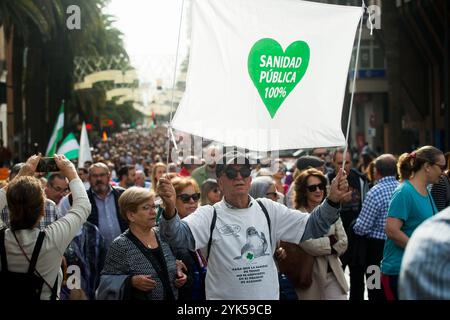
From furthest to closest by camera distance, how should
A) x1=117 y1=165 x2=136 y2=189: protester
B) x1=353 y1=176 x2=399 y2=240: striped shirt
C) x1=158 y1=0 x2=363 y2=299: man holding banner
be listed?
1. x1=117 y1=165 x2=136 y2=189: protester
2. x1=353 y1=176 x2=399 y2=240: striped shirt
3. x1=158 y1=0 x2=363 y2=299: man holding banner

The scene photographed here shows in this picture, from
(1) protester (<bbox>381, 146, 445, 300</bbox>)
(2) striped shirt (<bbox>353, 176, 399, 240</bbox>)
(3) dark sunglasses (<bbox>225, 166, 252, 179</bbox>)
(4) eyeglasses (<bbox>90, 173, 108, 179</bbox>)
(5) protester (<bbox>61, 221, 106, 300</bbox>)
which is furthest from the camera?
(4) eyeglasses (<bbox>90, 173, 108, 179</bbox>)

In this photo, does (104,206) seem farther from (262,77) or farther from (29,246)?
(29,246)

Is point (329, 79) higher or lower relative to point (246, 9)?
lower

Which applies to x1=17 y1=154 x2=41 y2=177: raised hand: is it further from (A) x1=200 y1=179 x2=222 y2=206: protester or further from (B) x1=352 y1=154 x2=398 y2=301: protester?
(B) x1=352 y1=154 x2=398 y2=301: protester

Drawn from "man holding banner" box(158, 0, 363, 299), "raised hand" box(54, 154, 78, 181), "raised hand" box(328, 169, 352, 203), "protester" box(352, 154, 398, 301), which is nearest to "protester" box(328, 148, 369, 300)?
"protester" box(352, 154, 398, 301)

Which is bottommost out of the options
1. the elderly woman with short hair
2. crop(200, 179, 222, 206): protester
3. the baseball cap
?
the elderly woman with short hair

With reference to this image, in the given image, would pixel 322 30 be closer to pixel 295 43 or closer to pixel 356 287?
pixel 295 43

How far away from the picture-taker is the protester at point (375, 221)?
8.65 metres

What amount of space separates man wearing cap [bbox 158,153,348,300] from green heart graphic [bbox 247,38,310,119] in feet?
2.88

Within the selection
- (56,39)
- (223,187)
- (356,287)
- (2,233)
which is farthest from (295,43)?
(56,39)

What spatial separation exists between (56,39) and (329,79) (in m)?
24.2

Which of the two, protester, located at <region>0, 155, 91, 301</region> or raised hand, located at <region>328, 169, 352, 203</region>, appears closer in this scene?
protester, located at <region>0, 155, 91, 301</region>

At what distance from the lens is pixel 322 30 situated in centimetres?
691

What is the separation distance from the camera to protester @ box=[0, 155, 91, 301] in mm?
5316
